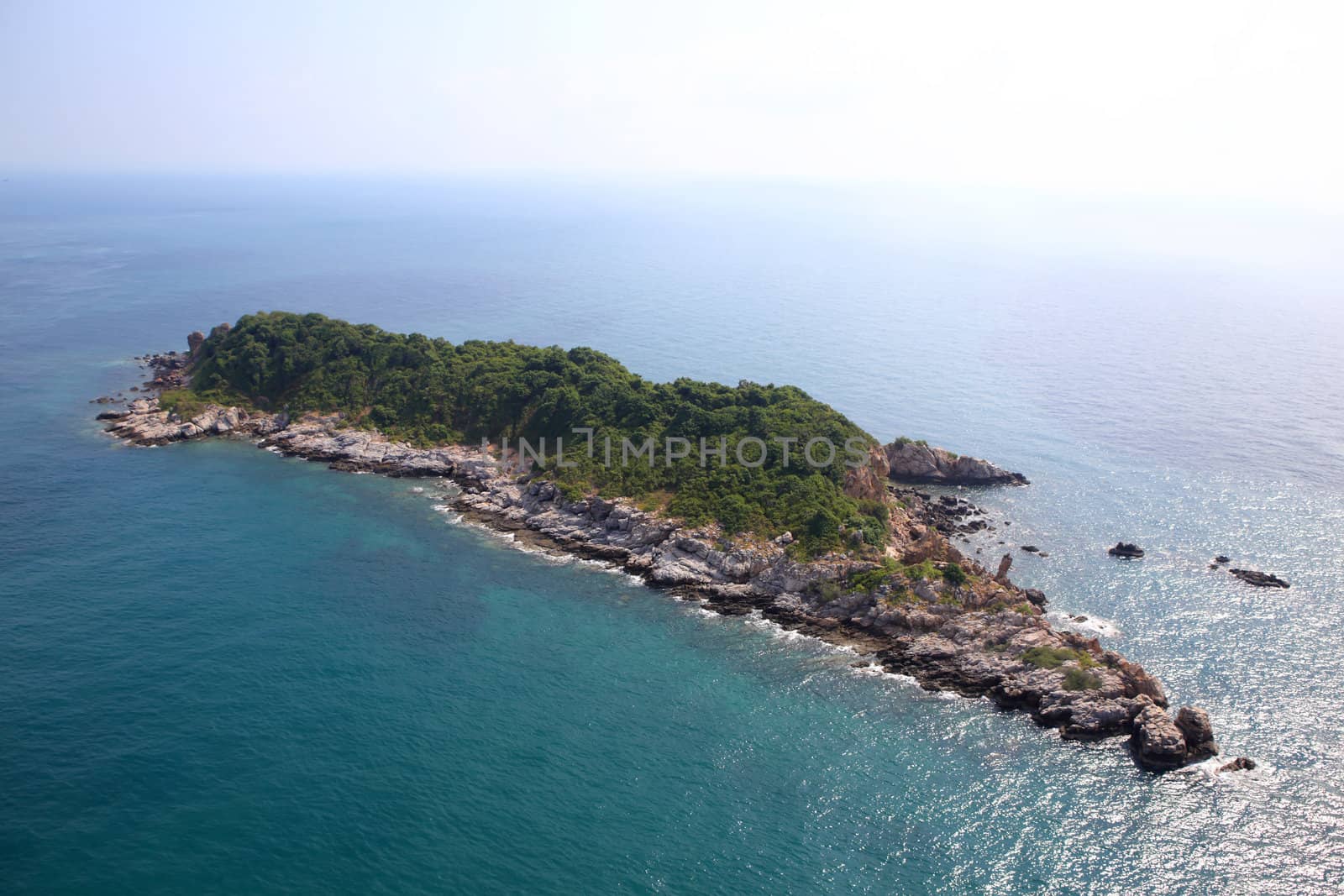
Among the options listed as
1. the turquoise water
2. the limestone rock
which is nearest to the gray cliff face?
the limestone rock

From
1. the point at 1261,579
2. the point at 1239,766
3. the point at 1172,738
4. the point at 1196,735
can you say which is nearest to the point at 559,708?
the point at 1172,738

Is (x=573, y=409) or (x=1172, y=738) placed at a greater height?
(x=573, y=409)

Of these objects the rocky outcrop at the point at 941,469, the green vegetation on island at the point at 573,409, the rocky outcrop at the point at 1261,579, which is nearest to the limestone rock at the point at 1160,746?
the green vegetation on island at the point at 573,409

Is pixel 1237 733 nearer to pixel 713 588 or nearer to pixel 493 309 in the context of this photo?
pixel 713 588

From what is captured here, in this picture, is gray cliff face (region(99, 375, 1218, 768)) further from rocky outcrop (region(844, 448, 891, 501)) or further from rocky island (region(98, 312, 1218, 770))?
rocky outcrop (region(844, 448, 891, 501))

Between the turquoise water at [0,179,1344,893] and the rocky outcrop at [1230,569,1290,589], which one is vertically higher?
the rocky outcrop at [1230,569,1290,589]

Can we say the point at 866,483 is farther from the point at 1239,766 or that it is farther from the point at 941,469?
the point at 1239,766

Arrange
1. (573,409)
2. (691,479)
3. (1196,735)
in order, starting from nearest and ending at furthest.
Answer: (1196,735)
(691,479)
(573,409)
